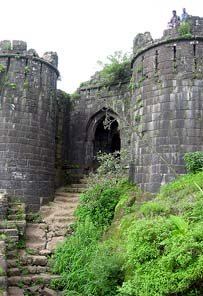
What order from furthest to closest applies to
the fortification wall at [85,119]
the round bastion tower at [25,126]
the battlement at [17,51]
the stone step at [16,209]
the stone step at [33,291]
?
1. the fortification wall at [85,119]
2. the battlement at [17,51]
3. the round bastion tower at [25,126]
4. the stone step at [16,209]
5. the stone step at [33,291]

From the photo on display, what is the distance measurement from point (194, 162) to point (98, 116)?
21.7ft

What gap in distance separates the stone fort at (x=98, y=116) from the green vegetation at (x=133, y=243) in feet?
2.87

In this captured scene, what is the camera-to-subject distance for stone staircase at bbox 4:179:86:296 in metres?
8.91

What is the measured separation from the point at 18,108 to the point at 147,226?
6950 millimetres

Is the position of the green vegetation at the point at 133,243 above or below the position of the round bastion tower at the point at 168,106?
below

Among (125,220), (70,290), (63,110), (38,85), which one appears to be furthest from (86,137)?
(70,290)

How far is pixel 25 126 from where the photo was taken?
12656 millimetres

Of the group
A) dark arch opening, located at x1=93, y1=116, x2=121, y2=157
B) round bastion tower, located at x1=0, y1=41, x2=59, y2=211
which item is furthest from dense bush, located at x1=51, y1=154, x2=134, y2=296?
dark arch opening, located at x1=93, y1=116, x2=121, y2=157

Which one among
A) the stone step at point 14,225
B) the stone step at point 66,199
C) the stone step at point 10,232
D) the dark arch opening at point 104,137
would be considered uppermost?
the dark arch opening at point 104,137

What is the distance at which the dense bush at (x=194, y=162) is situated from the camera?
9.78 metres

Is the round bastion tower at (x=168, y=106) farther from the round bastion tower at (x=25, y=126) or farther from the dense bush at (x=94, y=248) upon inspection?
the round bastion tower at (x=25, y=126)

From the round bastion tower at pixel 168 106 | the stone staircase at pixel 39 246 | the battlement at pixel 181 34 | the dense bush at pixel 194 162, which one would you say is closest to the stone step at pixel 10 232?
the stone staircase at pixel 39 246

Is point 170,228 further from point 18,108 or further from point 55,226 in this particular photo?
point 18,108

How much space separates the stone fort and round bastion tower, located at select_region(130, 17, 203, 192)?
2cm
